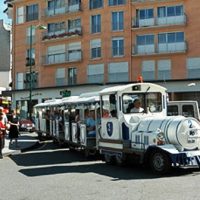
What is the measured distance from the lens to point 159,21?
57312 millimetres

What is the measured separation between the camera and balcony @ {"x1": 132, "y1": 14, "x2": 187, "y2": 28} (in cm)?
5622

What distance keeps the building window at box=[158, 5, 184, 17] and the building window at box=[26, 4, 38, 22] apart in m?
18.8

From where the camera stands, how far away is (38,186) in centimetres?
1198

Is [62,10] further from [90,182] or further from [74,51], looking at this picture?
[90,182]

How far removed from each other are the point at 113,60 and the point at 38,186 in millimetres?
48441

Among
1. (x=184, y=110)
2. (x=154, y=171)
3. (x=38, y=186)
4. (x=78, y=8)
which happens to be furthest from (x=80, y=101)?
(x=78, y=8)

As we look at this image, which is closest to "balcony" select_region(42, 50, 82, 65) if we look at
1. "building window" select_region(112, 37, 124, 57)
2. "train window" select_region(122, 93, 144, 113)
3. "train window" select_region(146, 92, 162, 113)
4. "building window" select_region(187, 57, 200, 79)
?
"building window" select_region(112, 37, 124, 57)

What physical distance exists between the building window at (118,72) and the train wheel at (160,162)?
44815 millimetres

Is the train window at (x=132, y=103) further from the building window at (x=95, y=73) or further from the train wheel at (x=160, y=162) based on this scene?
the building window at (x=95, y=73)

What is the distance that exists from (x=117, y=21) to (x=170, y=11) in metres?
6.88

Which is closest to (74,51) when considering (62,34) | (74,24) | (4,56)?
(62,34)

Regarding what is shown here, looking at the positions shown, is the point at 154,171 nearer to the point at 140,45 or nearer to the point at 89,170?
the point at 89,170

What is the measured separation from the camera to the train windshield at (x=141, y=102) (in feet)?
52.4

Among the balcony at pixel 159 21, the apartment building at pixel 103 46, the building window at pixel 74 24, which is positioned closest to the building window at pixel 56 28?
the apartment building at pixel 103 46
